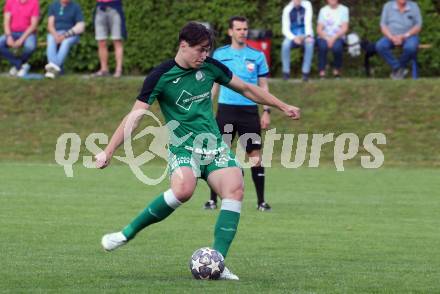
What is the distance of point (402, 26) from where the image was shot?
2336 cm

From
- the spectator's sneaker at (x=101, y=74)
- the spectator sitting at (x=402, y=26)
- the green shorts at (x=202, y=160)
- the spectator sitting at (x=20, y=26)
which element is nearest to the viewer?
the green shorts at (x=202, y=160)

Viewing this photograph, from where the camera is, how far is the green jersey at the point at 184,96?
8531 mm

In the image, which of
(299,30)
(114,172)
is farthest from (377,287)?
(299,30)

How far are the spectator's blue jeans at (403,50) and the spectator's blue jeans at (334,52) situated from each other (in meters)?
0.80

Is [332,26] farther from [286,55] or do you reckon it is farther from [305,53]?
[286,55]

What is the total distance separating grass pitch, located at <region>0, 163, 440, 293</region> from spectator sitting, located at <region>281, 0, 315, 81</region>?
17.0ft

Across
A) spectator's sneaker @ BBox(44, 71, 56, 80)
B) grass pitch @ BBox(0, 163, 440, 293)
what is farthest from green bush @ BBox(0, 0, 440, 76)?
grass pitch @ BBox(0, 163, 440, 293)

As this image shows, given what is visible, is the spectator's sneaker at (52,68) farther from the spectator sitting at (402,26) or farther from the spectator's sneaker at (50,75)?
the spectator sitting at (402,26)

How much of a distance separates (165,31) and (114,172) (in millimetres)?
7716

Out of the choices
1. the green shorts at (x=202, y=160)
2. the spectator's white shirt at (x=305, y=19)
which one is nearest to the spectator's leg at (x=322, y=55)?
the spectator's white shirt at (x=305, y=19)

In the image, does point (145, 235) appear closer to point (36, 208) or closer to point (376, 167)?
point (36, 208)

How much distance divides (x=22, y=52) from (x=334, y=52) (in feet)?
22.7

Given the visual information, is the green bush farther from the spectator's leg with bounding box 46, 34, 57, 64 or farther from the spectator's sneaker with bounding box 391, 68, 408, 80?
the spectator's leg with bounding box 46, 34, 57, 64

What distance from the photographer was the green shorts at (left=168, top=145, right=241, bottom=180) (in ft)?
28.2
